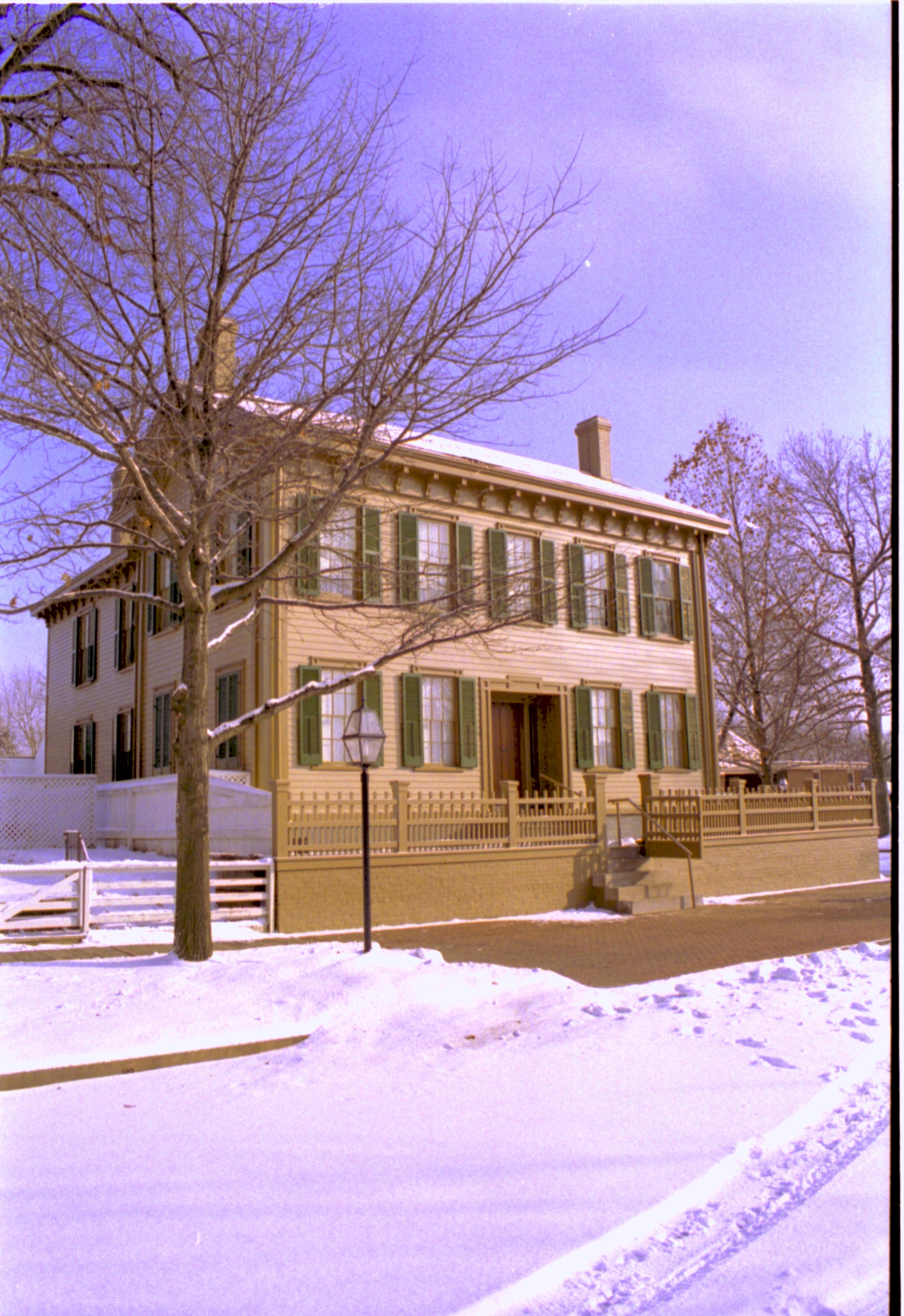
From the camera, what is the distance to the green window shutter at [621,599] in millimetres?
20047

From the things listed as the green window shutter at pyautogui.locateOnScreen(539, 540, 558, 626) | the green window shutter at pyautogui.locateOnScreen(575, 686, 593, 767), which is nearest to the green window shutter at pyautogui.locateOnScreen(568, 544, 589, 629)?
the green window shutter at pyautogui.locateOnScreen(539, 540, 558, 626)

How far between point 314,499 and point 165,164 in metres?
2.82

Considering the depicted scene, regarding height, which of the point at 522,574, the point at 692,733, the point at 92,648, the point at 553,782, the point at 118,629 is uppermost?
the point at 118,629

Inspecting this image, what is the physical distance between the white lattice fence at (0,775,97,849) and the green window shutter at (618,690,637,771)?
429 inches

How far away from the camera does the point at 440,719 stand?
17469 millimetres

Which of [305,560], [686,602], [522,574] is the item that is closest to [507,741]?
[686,602]

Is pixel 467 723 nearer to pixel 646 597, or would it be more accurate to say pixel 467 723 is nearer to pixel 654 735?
pixel 654 735

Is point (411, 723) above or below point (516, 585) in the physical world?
below

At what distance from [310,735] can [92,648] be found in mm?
10338

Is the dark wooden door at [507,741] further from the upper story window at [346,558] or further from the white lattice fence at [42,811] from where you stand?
the white lattice fence at [42,811]

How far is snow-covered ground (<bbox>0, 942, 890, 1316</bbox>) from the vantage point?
9.85 feet

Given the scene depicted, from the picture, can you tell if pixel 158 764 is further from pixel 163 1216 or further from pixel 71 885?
pixel 163 1216

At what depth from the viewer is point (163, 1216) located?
345cm

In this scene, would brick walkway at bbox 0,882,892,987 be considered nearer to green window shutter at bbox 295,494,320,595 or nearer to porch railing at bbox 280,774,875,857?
porch railing at bbox 280,774,875,857
